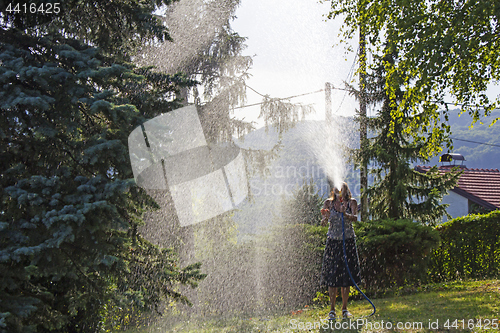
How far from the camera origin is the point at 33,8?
5195 mm

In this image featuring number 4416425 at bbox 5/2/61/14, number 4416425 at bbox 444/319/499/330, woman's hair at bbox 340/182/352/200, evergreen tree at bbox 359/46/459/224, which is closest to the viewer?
number 4416425 at bbox 444/319/499/330

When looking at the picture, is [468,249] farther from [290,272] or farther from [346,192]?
[346,192]

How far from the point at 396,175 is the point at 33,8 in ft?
28.8

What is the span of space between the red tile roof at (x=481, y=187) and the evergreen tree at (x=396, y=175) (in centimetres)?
1214

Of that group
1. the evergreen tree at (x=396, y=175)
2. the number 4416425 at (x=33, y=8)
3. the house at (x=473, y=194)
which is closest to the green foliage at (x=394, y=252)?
the evergreen tree at (x=396, y=175)

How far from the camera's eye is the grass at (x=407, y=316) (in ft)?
15.4

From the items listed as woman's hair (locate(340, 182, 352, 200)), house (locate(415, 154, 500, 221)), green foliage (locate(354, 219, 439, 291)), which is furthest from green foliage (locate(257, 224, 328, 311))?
house (locate(415, 154, 500, 221))

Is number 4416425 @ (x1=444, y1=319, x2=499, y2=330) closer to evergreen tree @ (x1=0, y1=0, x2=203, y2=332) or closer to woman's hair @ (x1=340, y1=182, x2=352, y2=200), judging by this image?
woman's hair @ (x1=340, y1=182, x2=352, y2=200)

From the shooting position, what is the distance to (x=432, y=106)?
651cm

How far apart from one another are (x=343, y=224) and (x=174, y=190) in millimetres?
3881

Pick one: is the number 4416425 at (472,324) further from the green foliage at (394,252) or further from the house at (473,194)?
the house at (473,194)

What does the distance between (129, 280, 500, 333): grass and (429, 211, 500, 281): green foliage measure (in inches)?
37.8

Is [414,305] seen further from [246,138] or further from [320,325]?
[246,138]

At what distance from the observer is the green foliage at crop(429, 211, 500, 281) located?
8891 mm
